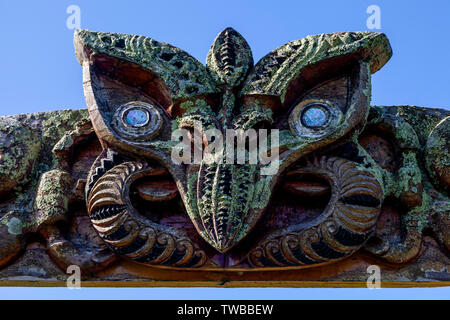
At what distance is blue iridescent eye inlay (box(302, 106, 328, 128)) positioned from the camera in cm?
518

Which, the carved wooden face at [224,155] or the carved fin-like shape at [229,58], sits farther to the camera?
the carved fin-like shape at [229,58]

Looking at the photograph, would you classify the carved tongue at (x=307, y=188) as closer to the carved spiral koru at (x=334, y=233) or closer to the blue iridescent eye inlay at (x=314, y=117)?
the carved spiral koru at (x=334, y=233)

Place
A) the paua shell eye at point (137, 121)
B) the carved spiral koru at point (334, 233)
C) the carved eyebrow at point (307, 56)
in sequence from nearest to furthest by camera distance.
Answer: the carved spiral koru at point (334, 233), the paua shell eye at point (137, 121), the carved eyebrow at point (307, 56)

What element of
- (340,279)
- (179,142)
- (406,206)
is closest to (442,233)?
(406,206)

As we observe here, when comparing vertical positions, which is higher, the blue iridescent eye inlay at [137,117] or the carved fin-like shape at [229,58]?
the carved fin-like shape at [229,58]

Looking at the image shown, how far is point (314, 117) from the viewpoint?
5211 mm

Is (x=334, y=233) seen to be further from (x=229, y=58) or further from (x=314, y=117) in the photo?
(x=229, y=58)

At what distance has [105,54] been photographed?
5328 mm

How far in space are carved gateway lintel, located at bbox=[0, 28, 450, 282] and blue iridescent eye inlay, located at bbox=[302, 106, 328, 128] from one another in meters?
0.01

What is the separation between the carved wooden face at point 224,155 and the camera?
4.87 metres

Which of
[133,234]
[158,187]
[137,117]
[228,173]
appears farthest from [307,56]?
[133,234]

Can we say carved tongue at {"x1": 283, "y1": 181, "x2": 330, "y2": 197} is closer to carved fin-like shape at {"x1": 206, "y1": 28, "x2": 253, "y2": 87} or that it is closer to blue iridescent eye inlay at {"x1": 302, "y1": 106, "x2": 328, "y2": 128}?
blue iridescent eye inlay at {"x1": 302, "y1": 106, "x2": 328, "y2": 128}

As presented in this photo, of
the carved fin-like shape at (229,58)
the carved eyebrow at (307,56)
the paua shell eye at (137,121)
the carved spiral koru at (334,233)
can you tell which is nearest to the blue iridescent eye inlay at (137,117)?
the paua shell eye at (137,121)

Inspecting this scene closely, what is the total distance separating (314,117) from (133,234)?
1.40 m
